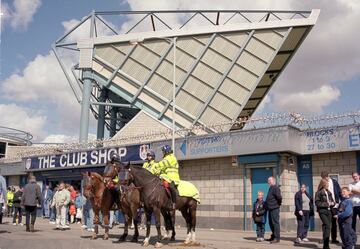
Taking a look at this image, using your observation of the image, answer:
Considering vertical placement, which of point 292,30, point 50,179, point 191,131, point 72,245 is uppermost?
point 292,30

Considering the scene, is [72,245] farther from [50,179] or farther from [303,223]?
[50,179]

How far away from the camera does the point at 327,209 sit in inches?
440

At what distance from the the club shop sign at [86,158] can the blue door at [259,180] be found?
20.2 ft

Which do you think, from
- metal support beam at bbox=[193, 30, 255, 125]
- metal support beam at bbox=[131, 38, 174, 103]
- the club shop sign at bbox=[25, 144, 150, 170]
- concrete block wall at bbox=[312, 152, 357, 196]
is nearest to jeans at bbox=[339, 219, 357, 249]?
concrete block wall at bbox=[312, 152, 357, 196]

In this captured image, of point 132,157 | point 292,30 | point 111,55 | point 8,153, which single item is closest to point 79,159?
point 132,157

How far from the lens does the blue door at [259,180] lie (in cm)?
1856

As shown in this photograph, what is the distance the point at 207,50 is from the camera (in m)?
31.4

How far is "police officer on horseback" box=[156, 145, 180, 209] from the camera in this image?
463 inches

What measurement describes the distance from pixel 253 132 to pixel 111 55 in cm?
1739

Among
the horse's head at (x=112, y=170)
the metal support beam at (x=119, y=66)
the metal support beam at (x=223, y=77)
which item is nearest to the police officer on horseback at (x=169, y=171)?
the horse's head at (x=112, y=170)

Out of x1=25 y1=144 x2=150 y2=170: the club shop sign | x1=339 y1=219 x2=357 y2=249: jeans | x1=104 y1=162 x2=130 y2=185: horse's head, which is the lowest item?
x1=339 y1=219 x2=357 y2=249: jeans

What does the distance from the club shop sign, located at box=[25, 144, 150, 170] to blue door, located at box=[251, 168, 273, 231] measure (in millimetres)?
6172

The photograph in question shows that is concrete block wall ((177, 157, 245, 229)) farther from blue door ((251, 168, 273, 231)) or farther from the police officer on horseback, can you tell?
the police officer on horseback

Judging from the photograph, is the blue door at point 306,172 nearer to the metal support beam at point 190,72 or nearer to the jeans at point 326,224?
the jeans at point 326,224
